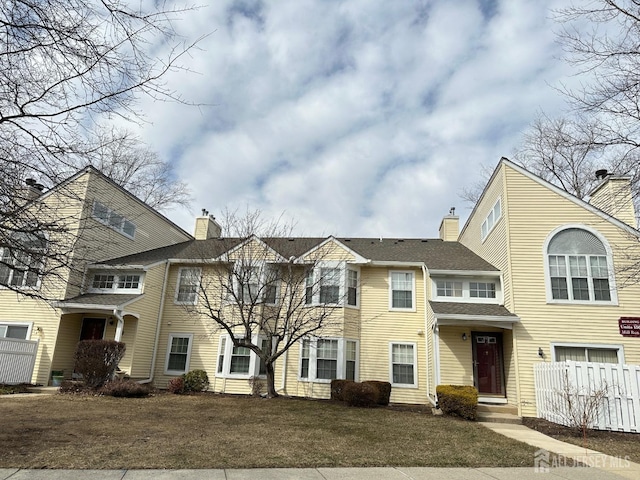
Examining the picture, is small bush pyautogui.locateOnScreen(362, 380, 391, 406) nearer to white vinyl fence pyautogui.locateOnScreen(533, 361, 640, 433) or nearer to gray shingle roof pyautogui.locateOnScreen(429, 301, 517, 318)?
gray shingle roof pyautogui.locateOnScreen(429, 301, 517, 318)

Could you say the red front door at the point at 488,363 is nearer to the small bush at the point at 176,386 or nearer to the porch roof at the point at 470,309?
the porch roof at the point at 470,309

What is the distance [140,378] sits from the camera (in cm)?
1595

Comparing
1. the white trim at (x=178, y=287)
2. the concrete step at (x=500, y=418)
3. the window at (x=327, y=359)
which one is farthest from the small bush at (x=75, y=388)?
the concrete step at (x=500, y=418)

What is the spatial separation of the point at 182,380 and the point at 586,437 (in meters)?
12.6

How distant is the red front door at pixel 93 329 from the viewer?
1652 cm

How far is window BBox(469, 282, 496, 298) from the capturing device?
15112 millimetres

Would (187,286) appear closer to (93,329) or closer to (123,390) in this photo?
(93,329)

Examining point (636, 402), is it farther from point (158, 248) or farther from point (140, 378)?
point (158, 248)

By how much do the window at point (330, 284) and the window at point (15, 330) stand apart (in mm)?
10874

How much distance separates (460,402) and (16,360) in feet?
47.5

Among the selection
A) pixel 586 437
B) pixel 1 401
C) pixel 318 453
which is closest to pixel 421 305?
pixel 586 437

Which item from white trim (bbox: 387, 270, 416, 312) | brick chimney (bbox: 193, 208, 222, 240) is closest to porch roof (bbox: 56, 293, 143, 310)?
brick chimney (bbox: 193, 208, 222, 240)

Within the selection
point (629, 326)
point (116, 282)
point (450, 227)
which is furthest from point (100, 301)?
point (629, 326)

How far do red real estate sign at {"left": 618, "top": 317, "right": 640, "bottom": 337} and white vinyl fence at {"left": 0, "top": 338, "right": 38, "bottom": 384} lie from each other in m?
19.4
